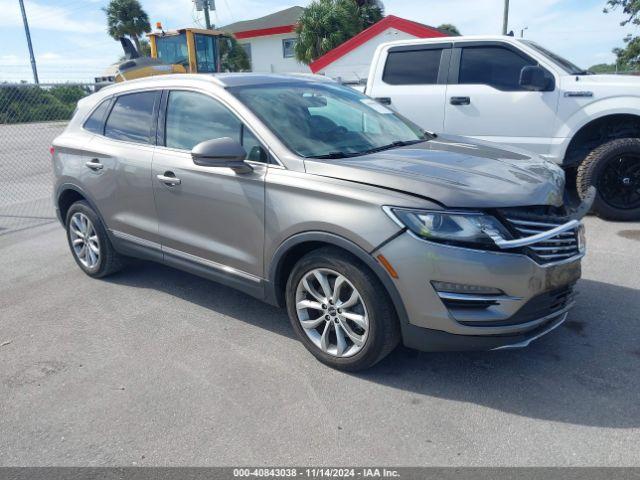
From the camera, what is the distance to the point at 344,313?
322cm

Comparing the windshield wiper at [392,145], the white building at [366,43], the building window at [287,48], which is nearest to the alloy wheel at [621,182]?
the windshield wiper at [392,145]

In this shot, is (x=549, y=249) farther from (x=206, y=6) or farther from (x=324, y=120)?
(x=206, y=6)

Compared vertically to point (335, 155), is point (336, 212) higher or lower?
lower

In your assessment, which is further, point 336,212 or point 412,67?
point 412,67

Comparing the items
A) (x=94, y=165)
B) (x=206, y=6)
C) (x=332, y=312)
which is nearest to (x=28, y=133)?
(x=94, y=165)

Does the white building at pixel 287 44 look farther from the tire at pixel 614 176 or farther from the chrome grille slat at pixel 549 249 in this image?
the chrome grille slat at pixel 549 249

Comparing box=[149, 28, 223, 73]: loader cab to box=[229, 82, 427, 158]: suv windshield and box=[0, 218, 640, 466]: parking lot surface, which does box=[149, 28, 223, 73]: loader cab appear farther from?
box=[0, 218, 640, 466]: parking lot surface

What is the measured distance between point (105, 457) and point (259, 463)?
778mm

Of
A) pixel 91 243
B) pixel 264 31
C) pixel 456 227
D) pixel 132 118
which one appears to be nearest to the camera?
pixel 456 227

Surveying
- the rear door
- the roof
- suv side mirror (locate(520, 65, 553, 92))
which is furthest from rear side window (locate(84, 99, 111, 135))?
the roof

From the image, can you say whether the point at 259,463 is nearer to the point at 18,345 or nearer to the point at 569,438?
the point at 569,438

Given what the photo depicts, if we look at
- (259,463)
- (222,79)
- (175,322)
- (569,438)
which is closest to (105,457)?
(259,463)

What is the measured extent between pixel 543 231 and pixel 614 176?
380 cm

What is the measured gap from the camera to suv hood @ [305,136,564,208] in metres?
2.89
